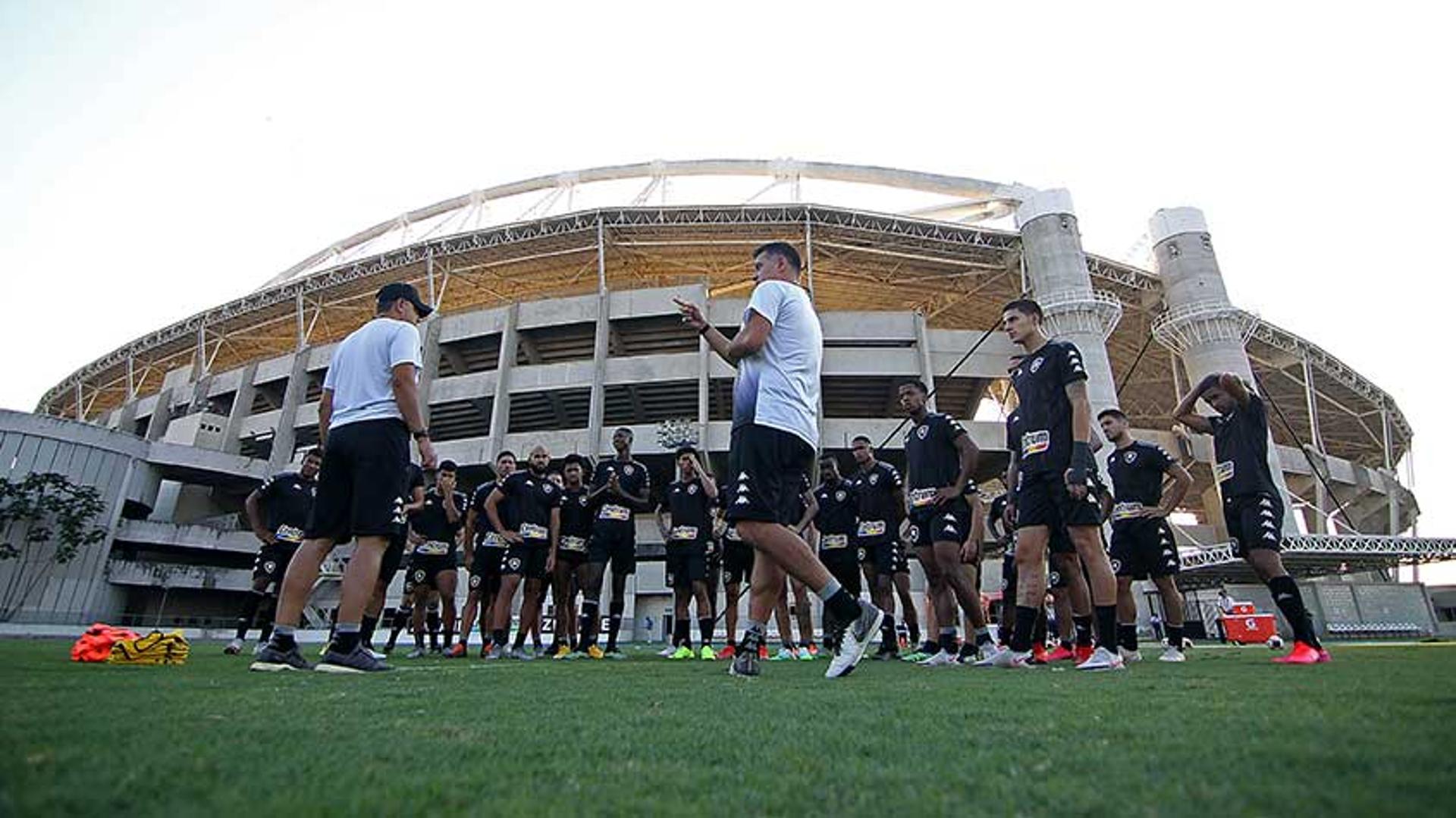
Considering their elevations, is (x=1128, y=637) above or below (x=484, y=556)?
below

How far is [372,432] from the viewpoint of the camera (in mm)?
4047

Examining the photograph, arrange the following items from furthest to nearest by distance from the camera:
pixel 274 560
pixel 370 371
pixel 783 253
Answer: pixel 274 560 < pixel 783 253 < pixel 370 371

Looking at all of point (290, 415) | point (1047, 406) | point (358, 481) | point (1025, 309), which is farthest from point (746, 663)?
point (290, 415)

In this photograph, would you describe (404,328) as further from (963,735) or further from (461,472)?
(461,472)

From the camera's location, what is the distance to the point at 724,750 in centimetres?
166

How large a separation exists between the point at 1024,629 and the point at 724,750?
155 inches

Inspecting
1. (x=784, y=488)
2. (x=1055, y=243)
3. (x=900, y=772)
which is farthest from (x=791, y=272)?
(x=1055, y=243)

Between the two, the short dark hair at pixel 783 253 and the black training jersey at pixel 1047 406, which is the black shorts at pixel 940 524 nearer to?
the black training jersey at pixel 1047 406

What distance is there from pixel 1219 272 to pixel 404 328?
Answer: 1399 inches

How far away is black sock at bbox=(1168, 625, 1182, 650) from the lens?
6219 millimetres

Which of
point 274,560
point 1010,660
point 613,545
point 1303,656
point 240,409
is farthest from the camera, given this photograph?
point 240,409

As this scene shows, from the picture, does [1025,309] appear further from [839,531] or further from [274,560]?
[274,560]

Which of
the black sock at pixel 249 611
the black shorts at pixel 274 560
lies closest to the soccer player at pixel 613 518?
the black shorts at pixel 274 560

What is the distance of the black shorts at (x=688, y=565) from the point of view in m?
7.98
